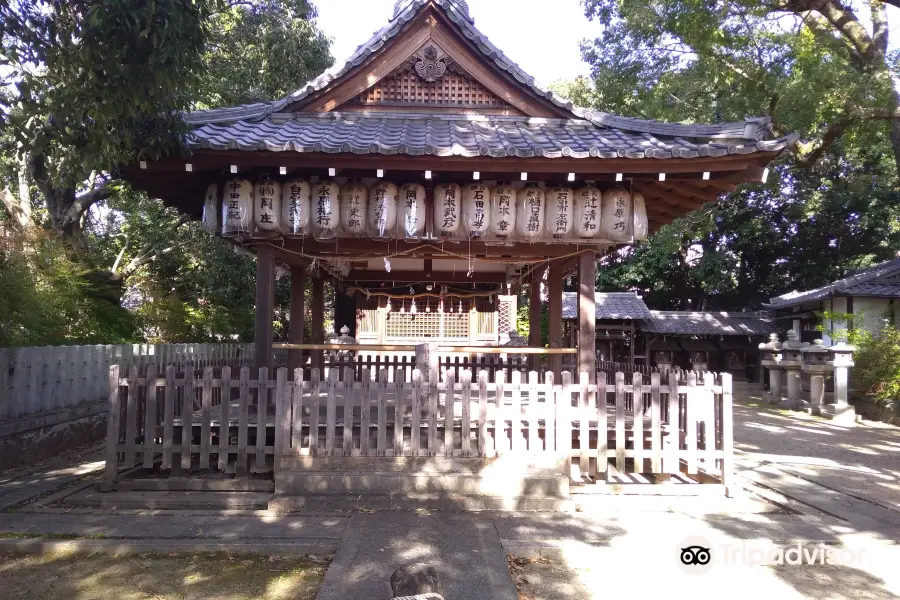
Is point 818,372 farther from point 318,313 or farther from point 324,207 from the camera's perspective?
point 324,207

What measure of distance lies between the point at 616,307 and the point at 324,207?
24.1 meters

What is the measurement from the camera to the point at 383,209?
715 centimetres

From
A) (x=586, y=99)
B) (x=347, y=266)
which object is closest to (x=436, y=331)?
(x=347, y=266)

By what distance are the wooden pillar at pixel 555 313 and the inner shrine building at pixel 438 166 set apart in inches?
25.1

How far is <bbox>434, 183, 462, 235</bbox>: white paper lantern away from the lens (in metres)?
7.26

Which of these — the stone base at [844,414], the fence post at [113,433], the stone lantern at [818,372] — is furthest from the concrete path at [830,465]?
the fence post at [113,433]

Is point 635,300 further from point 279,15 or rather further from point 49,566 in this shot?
point 49,566

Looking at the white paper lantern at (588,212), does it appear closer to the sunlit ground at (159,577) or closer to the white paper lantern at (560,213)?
the white paper lantern at (560,213)

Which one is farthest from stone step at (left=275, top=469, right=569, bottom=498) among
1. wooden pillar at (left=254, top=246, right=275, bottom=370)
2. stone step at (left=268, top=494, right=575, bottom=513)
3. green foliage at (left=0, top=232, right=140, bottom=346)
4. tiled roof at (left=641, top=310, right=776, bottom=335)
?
tiled roof at (left=641, top=310, right=776, bottom=335)

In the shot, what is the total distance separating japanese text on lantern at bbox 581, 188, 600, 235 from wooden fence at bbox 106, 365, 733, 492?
200 cm

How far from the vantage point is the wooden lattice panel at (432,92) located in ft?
27.9

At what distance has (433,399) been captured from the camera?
6309 millimetres

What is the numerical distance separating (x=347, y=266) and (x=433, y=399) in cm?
522

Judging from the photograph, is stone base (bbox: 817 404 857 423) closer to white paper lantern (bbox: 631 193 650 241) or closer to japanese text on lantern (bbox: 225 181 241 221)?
white paper lantern (bbox: 631 193 650 241)
